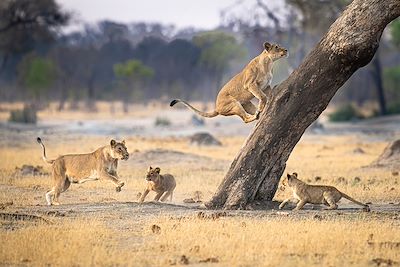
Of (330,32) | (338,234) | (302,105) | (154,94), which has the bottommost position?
(338,234)

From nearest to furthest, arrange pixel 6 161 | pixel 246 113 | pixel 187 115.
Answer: pixel 246 113, pixel 6 161, pixel 187 115

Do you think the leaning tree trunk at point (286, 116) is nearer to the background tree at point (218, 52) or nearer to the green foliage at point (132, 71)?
the background tree at point (218, 52)

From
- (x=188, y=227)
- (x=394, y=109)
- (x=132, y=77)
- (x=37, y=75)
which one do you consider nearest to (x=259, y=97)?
(x=188, y=227)

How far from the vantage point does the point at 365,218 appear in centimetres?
1209

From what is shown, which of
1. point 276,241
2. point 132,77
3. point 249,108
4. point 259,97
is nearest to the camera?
point 276,241

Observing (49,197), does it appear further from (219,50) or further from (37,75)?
(219,50)

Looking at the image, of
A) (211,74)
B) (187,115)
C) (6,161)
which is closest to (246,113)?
(6,161)

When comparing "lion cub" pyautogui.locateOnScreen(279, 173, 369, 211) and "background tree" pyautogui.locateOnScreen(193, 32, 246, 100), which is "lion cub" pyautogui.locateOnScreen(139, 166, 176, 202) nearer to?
"lion cub" pyautogui.locateOnScreen(279, 173, 369, 211)

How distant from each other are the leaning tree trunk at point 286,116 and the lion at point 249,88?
294 mm

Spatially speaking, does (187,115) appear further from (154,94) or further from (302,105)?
(302,105)

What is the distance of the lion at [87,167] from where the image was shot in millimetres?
13977

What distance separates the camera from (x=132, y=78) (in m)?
69.1

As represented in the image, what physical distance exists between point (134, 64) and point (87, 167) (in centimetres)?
5408

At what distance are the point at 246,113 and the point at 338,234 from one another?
11.4 feet
